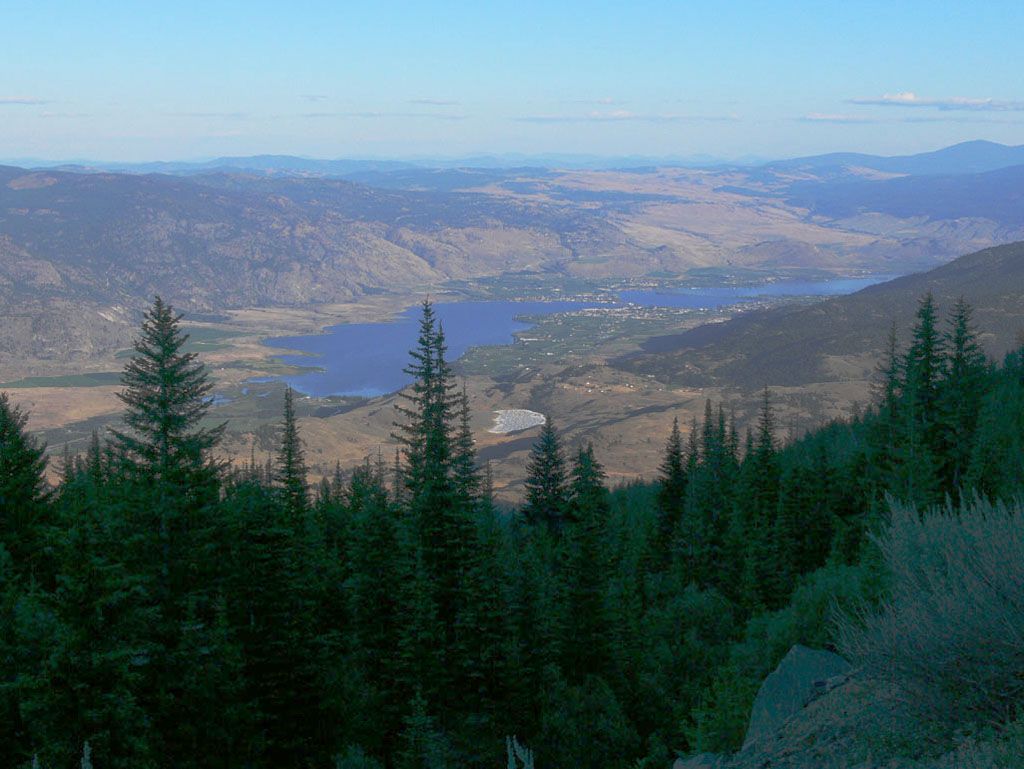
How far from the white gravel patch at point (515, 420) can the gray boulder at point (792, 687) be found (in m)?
125

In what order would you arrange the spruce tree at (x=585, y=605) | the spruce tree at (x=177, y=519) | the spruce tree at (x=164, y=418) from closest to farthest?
the spruce tree at (x=177, y=519) → the spruce tree at (x=164, y=418) → the spruce tree at (x=585, y=605)

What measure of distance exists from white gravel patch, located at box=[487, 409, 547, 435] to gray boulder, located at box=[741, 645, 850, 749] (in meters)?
125

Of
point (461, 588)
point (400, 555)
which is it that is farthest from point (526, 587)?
point (400, 555)

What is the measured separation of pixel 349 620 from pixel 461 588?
12.5ft

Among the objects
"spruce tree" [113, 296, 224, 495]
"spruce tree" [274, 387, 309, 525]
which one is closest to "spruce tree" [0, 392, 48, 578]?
"spruce tree" [113, 296, 224, 495]

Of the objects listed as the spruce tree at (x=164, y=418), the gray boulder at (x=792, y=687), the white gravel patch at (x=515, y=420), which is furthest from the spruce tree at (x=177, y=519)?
the white gravel patch at (x=515, y=420)

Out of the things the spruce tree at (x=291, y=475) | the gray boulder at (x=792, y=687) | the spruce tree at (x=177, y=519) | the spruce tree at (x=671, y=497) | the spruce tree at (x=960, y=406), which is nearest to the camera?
the gray boulder at (x=792, y=687)

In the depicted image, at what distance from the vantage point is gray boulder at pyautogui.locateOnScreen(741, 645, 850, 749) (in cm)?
946

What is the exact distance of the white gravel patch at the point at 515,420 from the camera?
139 m

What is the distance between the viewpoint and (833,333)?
547ft

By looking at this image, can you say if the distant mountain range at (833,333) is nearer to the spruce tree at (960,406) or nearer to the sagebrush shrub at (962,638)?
the spruce tree at (960,406)

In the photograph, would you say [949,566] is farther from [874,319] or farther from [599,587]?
[874,319]

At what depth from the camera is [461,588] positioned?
18.8 m

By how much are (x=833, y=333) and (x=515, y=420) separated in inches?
2602
